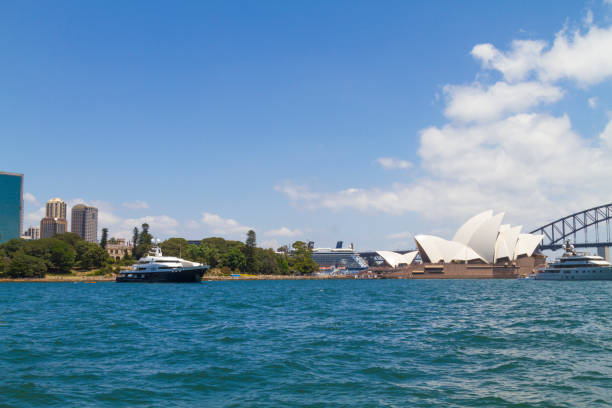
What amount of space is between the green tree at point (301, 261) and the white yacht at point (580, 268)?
3236 inches

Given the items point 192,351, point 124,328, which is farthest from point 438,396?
point 124,328

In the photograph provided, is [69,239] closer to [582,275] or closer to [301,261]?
[301,261]

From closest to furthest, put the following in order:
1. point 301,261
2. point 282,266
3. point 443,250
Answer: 1. point 443,250
2. point 282,266
3. point 301,261

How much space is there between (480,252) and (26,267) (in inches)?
5181

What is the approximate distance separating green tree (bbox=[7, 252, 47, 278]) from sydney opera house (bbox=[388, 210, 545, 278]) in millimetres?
115425

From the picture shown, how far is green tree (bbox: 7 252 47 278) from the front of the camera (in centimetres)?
11591

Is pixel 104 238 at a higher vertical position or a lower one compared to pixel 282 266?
higher

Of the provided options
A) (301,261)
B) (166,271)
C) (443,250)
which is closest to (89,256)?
(166,271)

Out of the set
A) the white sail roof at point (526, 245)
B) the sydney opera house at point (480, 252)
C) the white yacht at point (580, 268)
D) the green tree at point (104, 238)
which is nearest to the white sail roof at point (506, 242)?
the sydney opera house at point (480, 252)

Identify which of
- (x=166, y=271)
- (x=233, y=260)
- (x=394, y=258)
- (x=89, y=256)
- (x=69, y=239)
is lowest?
(x=166, y=271)

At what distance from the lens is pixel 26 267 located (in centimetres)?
11656

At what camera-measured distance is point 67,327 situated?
88.3 feet

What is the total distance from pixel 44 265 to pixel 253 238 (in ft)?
217

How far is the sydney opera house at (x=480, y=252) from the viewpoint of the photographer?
156 meters
